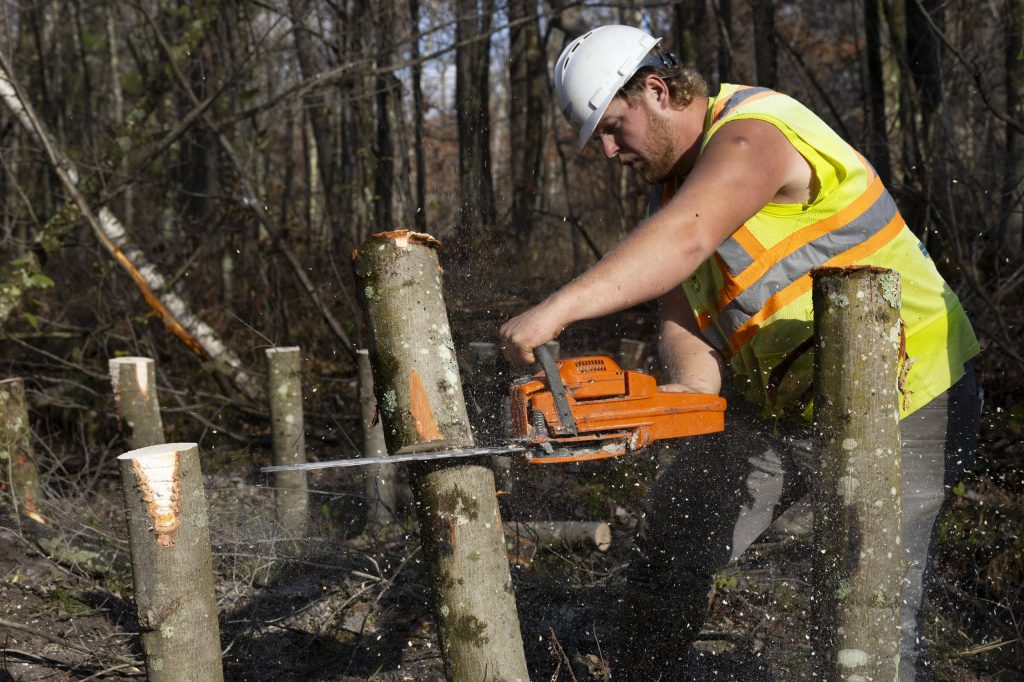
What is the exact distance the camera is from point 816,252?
7.58 feet

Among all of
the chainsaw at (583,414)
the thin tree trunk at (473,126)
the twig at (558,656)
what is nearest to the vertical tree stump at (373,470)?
the thin tree trunk at (473,126)

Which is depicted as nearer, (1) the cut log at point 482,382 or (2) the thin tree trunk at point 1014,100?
(1) the cut log at point 482,382

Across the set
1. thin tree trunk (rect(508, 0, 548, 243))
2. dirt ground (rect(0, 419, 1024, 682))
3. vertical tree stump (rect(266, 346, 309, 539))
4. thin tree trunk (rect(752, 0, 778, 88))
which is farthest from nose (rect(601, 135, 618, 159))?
thin tree trunk (rect(508, 0, 548, 243))

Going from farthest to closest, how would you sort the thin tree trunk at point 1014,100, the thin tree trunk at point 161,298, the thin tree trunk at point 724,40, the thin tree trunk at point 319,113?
the thin tree trunk at point 724,40 → the thin tree trunk at point 319,113 → the thin tree trunk at point 161,298 → the thin tree trunk at point 1014,100

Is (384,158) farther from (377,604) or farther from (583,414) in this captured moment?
(583,414)

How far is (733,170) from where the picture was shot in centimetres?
204

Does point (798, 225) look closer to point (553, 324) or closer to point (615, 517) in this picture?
point (553, 324)

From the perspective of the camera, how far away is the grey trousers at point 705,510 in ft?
8.54

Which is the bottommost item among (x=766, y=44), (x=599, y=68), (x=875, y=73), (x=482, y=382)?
(x=482, y=382)

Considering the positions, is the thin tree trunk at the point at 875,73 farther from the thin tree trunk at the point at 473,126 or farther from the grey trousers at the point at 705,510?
the grey trousers at the point at 705,510

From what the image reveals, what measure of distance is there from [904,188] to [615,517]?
2884 mm

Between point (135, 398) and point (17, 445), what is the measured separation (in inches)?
27.4

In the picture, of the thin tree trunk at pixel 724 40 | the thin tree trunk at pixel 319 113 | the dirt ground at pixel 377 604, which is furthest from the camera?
the thin tree trunk at pixel 724 40

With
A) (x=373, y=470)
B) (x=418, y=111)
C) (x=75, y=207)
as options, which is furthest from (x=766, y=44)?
(x=75, y=207)
